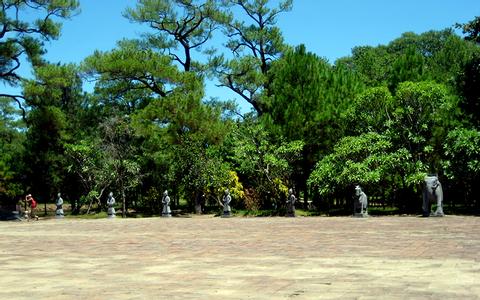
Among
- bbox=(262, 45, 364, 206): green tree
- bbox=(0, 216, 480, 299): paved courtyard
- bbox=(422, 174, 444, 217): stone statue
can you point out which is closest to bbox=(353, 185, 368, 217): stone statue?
bbox=(422, 174, 444, 217): stone statue

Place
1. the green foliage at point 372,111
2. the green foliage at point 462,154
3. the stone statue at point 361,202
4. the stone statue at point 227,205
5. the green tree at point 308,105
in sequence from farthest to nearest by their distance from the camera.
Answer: the green tree at point 308,105, the stone statue at point 227,205, the green foliage at point 372,111, the stone statue at point 361,202, the green foliage at point 462,154

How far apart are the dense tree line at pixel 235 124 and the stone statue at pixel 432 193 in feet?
→ 3.95

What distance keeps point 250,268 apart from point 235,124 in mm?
25821

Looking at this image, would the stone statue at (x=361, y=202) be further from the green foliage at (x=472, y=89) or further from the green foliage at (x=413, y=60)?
the green foliage at (x=413, y=60)

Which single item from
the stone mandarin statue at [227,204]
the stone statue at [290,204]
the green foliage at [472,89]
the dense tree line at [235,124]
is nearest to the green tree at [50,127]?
the dense tree line at [235,124]

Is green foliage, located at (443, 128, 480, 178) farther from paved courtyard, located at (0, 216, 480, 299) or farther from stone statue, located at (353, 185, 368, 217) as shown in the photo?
paved courtyard, located at (0, 216, 480, 299)

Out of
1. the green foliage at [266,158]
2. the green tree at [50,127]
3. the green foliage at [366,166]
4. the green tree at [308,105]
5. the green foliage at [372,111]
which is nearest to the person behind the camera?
the green foliage at [366,166]

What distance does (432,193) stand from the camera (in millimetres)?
23438

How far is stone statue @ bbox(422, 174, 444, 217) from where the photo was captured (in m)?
23.3

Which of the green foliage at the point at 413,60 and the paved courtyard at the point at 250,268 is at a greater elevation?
the green foliage at the point at 413,60

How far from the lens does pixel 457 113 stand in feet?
93.0

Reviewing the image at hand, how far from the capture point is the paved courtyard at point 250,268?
680cm

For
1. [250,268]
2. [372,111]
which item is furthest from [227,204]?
[250,268]

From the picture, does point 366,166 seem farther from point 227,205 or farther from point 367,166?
point 227,205
